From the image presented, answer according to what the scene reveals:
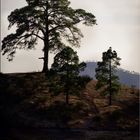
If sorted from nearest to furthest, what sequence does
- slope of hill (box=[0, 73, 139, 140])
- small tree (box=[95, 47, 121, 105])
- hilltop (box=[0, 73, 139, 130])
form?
slope of hill (box=[0, 73, 139, 140]) → hilltop (box=[0, 73, 139, 130]) → small tree (box=[95, 47, 121, 105])

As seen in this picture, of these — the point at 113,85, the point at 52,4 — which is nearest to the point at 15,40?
the point at 52,4

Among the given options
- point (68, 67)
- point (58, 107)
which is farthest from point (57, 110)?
point (68, 67)

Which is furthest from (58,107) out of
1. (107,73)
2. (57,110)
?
(107,73)

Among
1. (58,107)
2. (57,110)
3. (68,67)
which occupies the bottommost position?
(57,110)

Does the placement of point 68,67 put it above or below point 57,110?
above

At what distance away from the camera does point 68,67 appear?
5144 centimetres

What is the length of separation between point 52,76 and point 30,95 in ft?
14.5

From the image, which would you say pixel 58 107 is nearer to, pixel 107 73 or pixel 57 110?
pixel 57 110

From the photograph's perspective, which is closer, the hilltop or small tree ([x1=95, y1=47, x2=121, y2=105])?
the hilltop

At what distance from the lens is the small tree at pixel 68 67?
51.3 meters

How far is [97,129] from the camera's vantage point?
152ft

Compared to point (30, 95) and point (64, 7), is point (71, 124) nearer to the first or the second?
point (30, 95)

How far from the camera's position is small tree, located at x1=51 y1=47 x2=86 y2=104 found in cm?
5134

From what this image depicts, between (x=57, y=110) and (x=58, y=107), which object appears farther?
(x=58, y=107)
